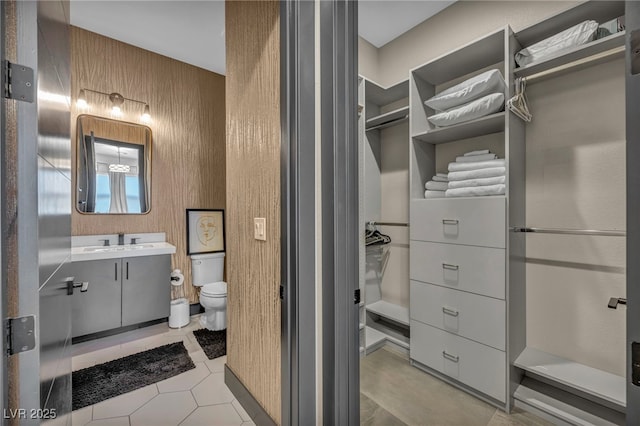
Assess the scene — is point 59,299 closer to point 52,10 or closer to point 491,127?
point 52,10

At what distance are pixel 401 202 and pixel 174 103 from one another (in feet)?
8.51

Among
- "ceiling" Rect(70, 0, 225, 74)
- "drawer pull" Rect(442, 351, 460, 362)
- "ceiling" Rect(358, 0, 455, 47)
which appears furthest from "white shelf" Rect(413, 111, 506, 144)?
"ceiling" Rect(70, 0, 225, 74)

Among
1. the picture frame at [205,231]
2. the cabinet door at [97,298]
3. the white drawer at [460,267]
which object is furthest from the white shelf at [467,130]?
the cabinet door at [97,298]

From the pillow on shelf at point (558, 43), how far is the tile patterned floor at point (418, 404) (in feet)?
6.78

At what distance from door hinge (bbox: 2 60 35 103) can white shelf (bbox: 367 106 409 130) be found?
2.11 m

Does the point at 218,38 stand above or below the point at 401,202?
above

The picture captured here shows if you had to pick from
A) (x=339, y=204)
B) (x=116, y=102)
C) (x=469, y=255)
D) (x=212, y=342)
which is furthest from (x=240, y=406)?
(x=116, y=102)

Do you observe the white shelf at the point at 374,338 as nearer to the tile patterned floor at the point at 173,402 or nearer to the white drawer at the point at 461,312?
the white drawer at the point at 461,312

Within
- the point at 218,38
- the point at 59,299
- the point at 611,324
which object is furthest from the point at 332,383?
the point at 218,38

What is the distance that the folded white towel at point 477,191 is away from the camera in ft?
5.82

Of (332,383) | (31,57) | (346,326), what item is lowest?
(332,383)

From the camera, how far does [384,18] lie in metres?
2.43

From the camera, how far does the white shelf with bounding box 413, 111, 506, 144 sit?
182 cm

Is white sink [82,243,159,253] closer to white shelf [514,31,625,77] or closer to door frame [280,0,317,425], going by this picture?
door frame [280,0,317,425]
